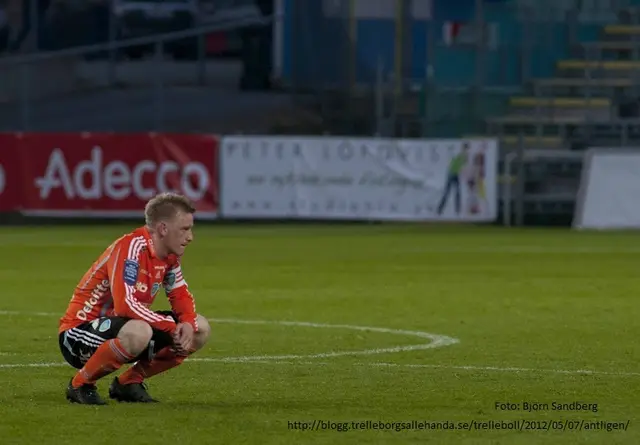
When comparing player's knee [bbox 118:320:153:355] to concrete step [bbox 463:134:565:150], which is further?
concrete step [bbox 463:134:565:150]

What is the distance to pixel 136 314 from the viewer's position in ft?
26.8

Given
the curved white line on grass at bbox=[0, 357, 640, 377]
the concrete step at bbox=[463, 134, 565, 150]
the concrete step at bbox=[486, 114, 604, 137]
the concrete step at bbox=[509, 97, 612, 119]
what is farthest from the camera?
the concrete step at bbox=[509, 97, 612, 119]

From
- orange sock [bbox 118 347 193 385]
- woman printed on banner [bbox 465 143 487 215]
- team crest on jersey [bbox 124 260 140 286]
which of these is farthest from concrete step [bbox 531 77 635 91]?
team crest on jersey [bbox 124 260 140 286]

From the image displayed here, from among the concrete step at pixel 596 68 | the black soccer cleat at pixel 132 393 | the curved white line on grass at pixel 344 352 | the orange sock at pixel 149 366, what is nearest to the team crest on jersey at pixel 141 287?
the orange sock at pixel 149 366

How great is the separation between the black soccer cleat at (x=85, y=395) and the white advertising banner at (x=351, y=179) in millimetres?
17896

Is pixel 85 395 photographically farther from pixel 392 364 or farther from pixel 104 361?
pixel 392 364

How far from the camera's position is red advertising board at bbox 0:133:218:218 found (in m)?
26.4

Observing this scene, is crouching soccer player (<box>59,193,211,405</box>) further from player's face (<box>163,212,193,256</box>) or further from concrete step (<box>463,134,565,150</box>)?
concrete step (<box>463,134,565,150</box>)

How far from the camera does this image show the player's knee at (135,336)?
26.7 feet

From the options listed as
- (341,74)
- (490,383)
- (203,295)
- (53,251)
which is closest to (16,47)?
(341,74)

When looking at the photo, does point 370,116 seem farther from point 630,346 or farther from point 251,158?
point 630,346

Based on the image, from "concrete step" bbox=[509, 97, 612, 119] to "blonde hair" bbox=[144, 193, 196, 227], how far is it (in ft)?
71.5

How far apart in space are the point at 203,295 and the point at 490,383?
6.42 meters

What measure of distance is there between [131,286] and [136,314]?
0.14 meters
